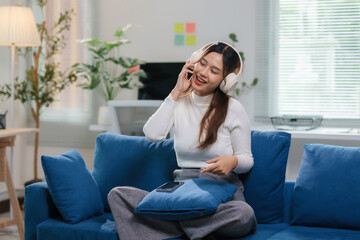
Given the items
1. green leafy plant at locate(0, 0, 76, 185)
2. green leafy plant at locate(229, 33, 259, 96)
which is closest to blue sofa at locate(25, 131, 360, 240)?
green leafy plant at locate(229, 33, 259, 96)

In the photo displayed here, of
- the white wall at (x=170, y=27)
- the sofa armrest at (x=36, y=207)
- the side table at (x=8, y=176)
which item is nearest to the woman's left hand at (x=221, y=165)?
the sofa armrest at (x=36, y=207)

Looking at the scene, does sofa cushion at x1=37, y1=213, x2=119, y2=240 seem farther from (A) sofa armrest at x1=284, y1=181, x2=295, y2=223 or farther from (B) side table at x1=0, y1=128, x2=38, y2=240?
(B) side table at x1=0, y1=128, x2=38, y2=240

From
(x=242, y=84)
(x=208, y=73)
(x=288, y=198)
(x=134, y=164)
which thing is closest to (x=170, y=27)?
(x=242, y=84)

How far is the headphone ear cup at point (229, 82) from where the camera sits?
2264 millimetres

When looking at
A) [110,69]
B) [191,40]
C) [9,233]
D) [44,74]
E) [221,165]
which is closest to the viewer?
[221,165]

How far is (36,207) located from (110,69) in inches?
88.3

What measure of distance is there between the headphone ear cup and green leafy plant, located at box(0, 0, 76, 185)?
7.75 feet

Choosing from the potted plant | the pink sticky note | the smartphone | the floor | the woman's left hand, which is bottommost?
the floor

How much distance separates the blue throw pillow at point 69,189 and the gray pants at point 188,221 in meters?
0.23

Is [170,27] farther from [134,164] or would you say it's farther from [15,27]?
[134,164]

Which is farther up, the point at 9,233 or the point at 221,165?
the point at 221,165

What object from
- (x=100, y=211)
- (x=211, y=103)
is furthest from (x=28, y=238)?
(x=211, y=103)

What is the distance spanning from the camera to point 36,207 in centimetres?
237

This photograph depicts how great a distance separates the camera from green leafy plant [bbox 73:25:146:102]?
13.3 ft
